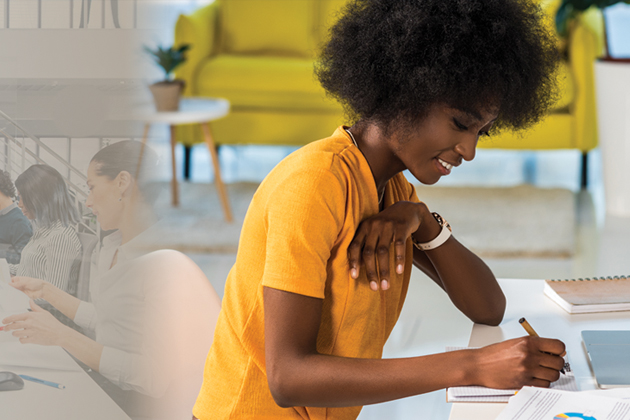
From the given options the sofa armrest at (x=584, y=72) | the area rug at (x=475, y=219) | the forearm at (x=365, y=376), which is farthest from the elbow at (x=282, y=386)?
the sofa armrest at (x=584, y=72)

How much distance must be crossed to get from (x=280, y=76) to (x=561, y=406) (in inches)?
116

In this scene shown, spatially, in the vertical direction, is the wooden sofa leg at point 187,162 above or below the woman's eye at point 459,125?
below

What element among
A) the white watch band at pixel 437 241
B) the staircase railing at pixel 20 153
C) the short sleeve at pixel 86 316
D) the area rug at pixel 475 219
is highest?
the staircase railing at pixel 20 153

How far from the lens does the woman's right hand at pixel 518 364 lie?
2.55 ft

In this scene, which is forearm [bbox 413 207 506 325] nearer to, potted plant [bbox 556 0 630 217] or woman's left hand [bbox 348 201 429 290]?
woman's left hand [bbox 348 201 429 290]

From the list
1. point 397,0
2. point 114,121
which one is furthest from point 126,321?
point 397,0

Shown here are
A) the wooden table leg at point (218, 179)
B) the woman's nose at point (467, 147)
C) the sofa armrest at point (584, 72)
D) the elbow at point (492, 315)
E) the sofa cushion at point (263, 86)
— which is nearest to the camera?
the woman's nose at point (467, 147)

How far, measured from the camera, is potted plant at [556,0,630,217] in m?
3.11

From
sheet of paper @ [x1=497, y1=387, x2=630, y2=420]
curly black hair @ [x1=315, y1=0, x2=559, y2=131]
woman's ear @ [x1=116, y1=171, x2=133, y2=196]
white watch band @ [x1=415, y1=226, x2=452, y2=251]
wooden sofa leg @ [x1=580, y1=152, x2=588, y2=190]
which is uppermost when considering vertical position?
curly black hair @ [x1=315, y1=0, x2=559, y2=131]

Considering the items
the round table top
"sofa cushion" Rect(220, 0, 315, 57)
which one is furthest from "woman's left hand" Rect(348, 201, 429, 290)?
"sofa cushion" Rect(220, 0, 315, 57)

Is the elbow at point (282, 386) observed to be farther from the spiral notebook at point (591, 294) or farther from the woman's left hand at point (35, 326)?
the spiral notebook at point (591, 294)

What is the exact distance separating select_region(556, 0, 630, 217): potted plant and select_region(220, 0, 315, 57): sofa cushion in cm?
146

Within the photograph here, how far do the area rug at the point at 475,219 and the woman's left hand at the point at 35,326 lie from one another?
179cm

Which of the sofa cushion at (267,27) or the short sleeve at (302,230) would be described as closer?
the short sleeve at (302,230)
